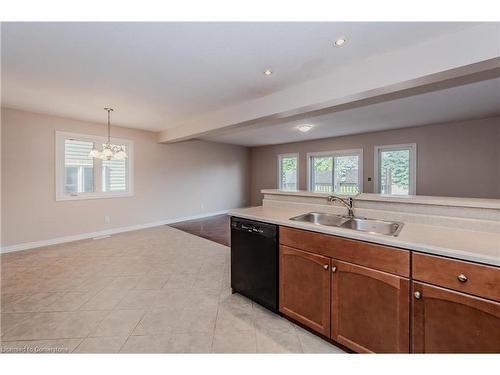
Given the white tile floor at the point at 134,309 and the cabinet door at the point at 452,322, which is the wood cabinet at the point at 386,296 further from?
the white tile floor at the point at 134,309

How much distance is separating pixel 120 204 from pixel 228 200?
3.44 m

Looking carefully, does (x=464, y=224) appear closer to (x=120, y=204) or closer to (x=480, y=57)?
(x=480, y=57)

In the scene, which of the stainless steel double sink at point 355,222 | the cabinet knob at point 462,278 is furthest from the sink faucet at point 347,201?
the cabinet knob at point 462,278

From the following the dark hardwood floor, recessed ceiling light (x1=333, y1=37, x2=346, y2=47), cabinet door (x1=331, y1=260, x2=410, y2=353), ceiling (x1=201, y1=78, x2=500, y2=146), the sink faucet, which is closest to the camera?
cabinet door (x1=331, y1=260, x2=410, y2=353)

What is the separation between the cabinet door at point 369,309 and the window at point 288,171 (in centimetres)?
603

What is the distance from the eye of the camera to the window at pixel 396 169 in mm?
5305

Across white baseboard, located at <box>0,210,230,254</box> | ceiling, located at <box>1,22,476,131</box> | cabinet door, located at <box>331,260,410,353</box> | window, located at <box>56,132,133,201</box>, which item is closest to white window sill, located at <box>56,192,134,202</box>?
window, located at <box>56,132,133,201</box>

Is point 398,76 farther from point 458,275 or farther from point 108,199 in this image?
point 108,199

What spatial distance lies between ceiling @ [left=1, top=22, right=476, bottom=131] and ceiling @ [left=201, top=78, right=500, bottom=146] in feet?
0.80

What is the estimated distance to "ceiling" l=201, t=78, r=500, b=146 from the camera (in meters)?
3.16

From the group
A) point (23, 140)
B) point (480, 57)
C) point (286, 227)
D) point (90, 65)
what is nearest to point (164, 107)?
point (90, 65)

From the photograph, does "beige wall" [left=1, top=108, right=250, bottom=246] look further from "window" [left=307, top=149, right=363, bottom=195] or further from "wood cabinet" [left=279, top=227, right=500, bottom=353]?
"wood cabinet" [left=279, top=227, right=500, bottom=353]

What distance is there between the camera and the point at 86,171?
465 centimetres
